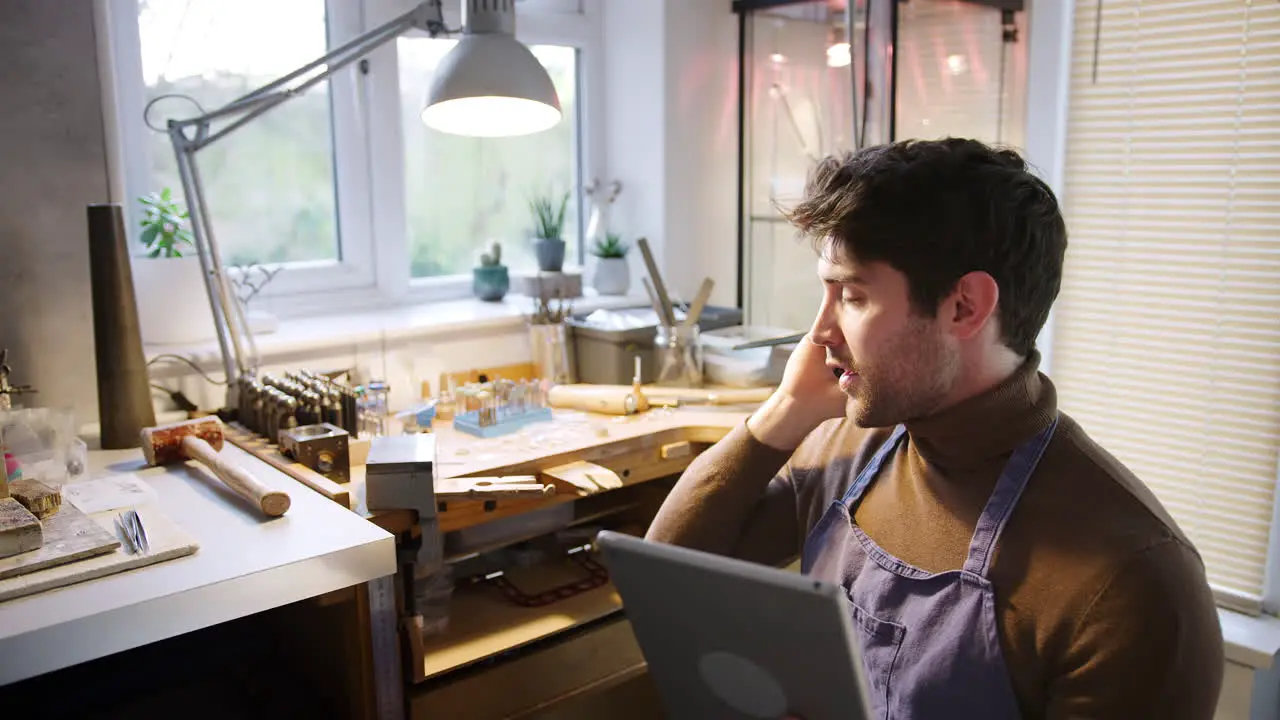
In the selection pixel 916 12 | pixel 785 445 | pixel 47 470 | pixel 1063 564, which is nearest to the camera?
pixel 1063 564

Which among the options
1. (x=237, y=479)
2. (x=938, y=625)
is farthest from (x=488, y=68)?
(x=938, y=625)

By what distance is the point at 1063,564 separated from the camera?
1.02 meters

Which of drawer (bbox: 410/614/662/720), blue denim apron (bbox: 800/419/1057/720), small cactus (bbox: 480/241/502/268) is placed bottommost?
drawer (bbox: 410/614/662/720)

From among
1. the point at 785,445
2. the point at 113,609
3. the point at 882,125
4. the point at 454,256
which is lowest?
the point at 113,609

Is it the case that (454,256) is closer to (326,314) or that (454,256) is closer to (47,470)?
(326,314)

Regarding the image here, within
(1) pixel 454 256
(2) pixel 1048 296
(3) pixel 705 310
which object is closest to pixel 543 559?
(3) pixel 705 310

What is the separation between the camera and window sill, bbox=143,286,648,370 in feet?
6.98

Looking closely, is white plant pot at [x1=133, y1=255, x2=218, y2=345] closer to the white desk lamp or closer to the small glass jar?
the white desk lamp

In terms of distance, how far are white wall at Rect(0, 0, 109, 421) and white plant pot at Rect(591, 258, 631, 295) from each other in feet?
Result: 4.07

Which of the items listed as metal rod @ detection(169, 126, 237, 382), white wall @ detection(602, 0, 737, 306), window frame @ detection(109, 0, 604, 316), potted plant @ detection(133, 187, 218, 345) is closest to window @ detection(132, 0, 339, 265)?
window frame @ detection(109, 0, 604, 316)

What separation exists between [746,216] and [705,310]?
48cm

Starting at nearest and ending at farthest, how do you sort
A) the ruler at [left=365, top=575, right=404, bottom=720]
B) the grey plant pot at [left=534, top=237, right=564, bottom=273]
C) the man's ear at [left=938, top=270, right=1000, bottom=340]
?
the man's ear at [left=938, top=270, right=1000, bottom=340] < the ruler at [left=365, top=575, right=404, bottom=720] < the grey plant pot at [left=534, top=237, right=564, bottom=273]

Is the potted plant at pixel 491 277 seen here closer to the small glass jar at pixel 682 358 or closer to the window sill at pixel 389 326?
the window sill at pixel 389 326

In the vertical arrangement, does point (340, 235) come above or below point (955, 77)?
below
